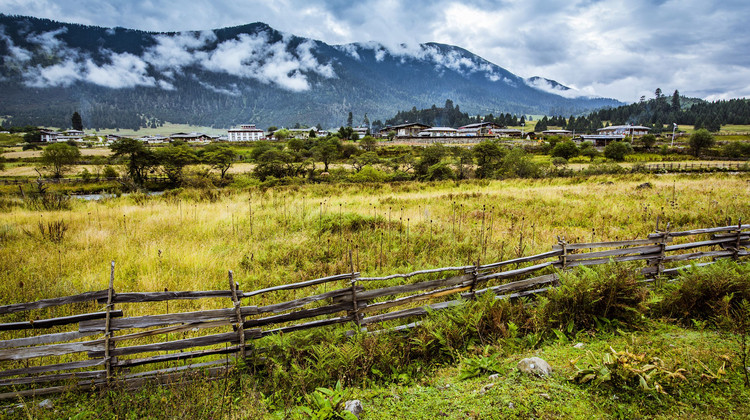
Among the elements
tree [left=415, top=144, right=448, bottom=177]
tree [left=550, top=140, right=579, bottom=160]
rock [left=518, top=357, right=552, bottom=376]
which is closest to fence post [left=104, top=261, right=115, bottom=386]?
rock [left=518, top=357, right=552, bottom=376]

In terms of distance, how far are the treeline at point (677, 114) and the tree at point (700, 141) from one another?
6633cm

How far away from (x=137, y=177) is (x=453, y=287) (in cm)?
4719

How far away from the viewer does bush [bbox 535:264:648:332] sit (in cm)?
484

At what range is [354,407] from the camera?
328 centimetres

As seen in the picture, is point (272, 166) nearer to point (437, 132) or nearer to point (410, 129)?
point (410, 129)

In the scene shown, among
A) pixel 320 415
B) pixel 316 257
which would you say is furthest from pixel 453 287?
pixel 316 257

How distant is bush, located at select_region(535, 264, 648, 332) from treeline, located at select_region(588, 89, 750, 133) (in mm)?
143130

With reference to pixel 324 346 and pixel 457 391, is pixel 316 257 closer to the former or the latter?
pixel 324 346

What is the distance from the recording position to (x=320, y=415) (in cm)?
308

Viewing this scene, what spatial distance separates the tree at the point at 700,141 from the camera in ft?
189

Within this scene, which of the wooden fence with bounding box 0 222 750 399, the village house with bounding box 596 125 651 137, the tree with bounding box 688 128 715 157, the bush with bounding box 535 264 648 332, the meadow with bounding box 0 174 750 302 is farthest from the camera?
the village house with bounding box 596 125 651 137

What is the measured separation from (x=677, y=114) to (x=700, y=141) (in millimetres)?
114486

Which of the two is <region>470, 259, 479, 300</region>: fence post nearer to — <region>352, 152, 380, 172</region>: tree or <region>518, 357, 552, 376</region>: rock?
<region>518, 357, 552, 376</region>: rock

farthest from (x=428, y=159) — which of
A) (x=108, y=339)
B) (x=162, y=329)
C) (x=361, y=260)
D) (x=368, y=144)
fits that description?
(x=108, y=339)
